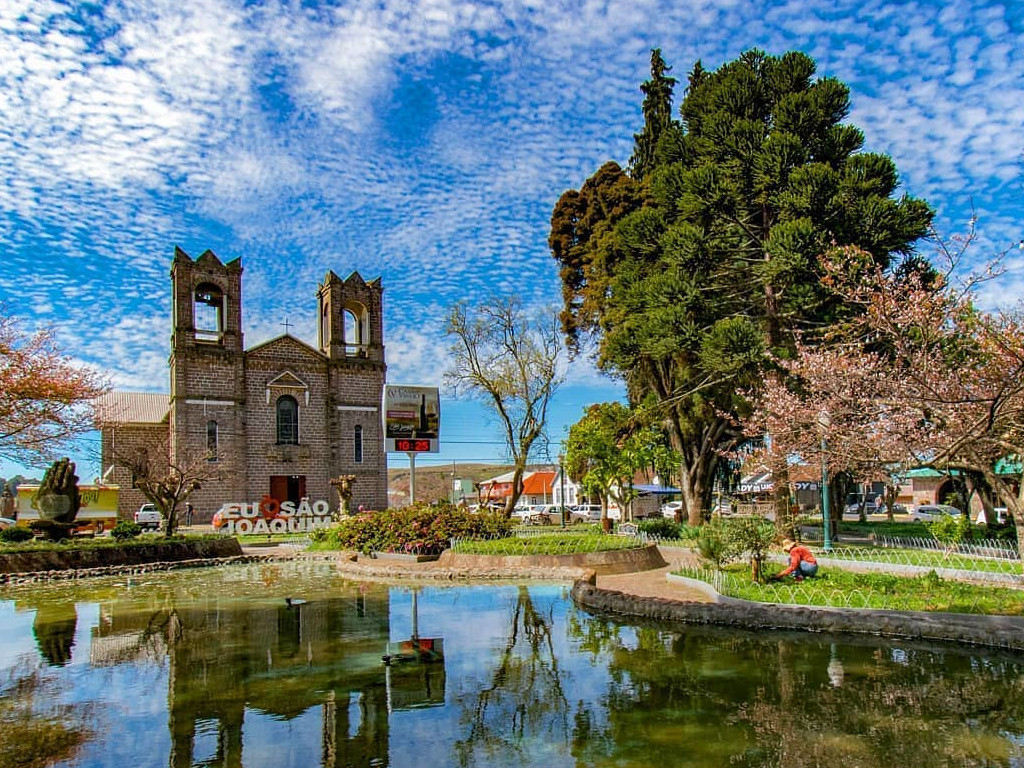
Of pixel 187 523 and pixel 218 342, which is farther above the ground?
pixel 218 342

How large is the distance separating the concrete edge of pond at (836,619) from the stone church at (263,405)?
29549mm

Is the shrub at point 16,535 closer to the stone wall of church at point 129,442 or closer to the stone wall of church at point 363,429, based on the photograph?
the stone wall of church at point 129,442

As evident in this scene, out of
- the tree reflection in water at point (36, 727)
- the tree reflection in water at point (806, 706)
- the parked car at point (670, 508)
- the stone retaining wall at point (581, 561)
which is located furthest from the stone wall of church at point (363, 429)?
the tree reflection in water at point (806, 706)

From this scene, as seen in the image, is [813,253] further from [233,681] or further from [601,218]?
[233,681]

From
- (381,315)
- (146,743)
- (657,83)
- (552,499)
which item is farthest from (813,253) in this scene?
(552,499)

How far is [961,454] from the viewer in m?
11.2

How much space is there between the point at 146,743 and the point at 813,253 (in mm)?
19173

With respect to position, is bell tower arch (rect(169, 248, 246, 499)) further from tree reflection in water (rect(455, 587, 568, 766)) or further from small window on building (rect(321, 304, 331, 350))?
tree reflection in water (rect(455, 587, 568, 766))

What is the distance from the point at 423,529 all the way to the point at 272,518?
1762 cm

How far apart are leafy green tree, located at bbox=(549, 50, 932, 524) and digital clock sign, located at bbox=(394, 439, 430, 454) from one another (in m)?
11.0

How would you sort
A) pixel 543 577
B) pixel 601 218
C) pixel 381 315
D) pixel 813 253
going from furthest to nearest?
pixel 381 315
pixel 601 218
pixel 813 253
pixel 543 577

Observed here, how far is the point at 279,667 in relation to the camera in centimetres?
975

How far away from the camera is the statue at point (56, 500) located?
79.4 feet

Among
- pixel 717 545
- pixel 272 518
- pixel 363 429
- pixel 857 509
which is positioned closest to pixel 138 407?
pixel 363 429
